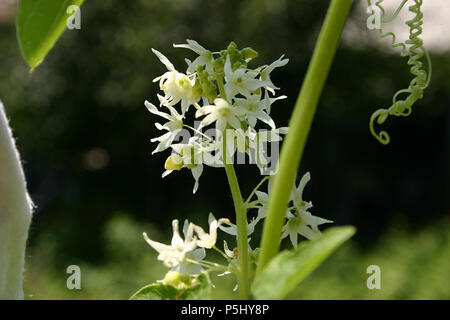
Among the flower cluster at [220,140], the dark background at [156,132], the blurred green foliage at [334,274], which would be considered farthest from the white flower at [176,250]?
the dark background at [156,132]

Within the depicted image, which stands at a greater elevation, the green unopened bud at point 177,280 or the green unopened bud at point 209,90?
the green unopened bud at point 209,90

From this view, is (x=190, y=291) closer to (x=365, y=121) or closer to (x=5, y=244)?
(x=5, y=244)

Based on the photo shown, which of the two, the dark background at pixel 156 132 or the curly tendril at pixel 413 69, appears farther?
the dark background at pixel 156 132

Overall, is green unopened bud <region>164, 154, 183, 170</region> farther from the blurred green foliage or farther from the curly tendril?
the blurred green foliage

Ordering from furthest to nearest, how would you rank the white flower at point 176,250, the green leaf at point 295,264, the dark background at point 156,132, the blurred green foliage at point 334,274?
the dark background at point 156,132, the blurred green foliage at point 334,274, the white flower at point 176,250, the green leaf at point 295,264

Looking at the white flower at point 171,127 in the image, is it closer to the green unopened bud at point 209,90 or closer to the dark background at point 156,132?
the green unopened bud at point 209,90

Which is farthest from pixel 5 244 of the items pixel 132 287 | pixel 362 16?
pixel 362 16

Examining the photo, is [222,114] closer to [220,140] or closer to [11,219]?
[220,140]
